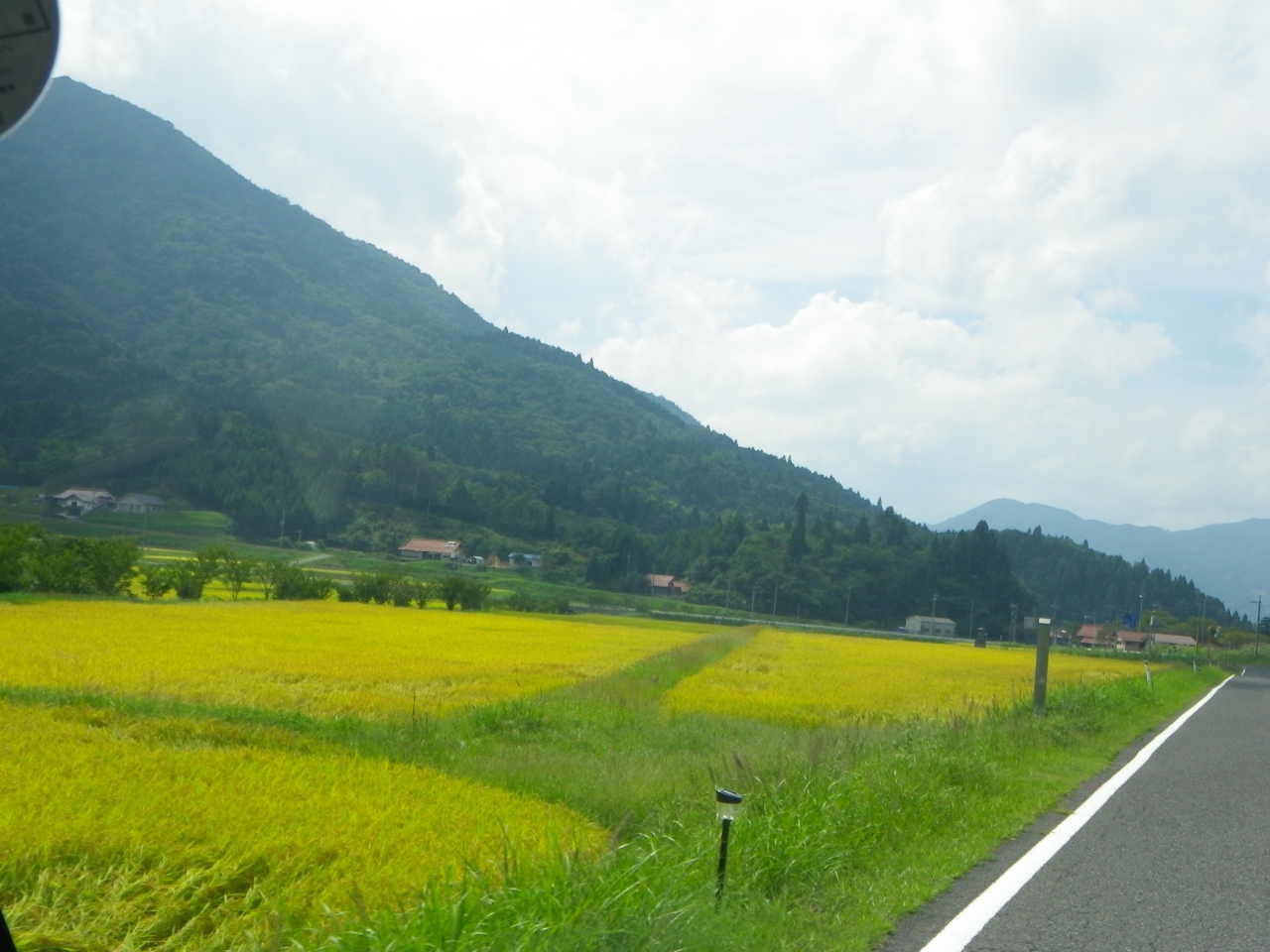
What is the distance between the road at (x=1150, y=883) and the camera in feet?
16.3

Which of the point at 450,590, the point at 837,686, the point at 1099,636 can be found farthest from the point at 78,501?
the point at 1099,636

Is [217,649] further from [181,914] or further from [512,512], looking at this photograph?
[512,512]

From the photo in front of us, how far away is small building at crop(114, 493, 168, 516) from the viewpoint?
53406 millimetres

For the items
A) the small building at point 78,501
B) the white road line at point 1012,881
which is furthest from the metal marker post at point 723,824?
the small building at point 78,501

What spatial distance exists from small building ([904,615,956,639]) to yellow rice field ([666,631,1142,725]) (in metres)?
55.0

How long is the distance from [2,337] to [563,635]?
34.7 metres

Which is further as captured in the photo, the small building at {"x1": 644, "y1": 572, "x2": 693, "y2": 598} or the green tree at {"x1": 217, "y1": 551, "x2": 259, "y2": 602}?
the small building at {"x1": 644, "y1": 572, "x2": 693, "y2": 598}

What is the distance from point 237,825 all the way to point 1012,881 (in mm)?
4248

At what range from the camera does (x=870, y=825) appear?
699 centimetres

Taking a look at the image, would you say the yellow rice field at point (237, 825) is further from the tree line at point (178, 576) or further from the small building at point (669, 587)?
the small building at point (669, 587)

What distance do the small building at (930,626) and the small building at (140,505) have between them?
60.7 meters

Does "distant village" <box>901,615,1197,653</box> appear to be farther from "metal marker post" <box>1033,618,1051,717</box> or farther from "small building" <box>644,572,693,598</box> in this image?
"metal marker post" <box>1033,618,1051,717</box>

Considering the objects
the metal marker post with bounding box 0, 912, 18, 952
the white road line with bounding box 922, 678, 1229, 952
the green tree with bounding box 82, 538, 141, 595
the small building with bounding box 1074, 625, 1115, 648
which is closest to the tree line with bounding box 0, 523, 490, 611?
the green tree with bounding box 82, 538, 141, 595

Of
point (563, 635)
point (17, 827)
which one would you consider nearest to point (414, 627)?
point (563, 635)
